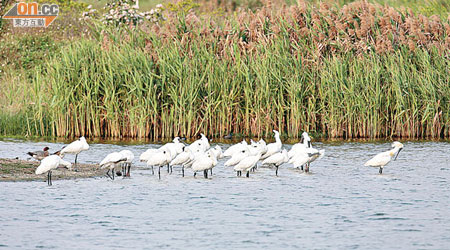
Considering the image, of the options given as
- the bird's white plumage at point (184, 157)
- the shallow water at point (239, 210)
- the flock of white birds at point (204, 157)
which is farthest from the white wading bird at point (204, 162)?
the bird's white plumage at point (184, 157)

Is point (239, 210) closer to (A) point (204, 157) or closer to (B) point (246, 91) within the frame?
(A) point (204, 157)

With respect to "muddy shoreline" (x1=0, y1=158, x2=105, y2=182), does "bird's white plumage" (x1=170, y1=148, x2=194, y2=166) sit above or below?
above

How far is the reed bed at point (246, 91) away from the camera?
21.4 m

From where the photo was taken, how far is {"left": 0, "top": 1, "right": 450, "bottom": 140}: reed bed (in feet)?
70.2

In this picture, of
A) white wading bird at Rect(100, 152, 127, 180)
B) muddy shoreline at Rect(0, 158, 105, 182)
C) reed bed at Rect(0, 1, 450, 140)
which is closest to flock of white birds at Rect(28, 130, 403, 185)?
white wading bird at Rect(100, 152, 127, 180)

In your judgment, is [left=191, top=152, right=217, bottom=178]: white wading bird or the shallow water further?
[left=191, top=152, right=217, bottom=178]: white wading bird

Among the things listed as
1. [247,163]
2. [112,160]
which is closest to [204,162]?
[247,163]

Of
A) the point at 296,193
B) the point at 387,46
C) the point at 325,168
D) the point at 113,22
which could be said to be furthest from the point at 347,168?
the point at 113,22

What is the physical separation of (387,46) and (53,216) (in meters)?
14.0

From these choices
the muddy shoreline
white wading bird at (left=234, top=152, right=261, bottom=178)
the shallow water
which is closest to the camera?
the shallow water

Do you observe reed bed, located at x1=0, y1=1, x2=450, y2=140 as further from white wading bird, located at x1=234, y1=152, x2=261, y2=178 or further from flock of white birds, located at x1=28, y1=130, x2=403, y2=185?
white wading bird, located at x1=234, y1=152, x2=261, y2=178

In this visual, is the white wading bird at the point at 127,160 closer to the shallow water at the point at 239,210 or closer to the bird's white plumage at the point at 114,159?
the bird's white plumage at the point at 114,159

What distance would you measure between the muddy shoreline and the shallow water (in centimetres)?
36

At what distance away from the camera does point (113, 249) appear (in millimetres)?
9383
